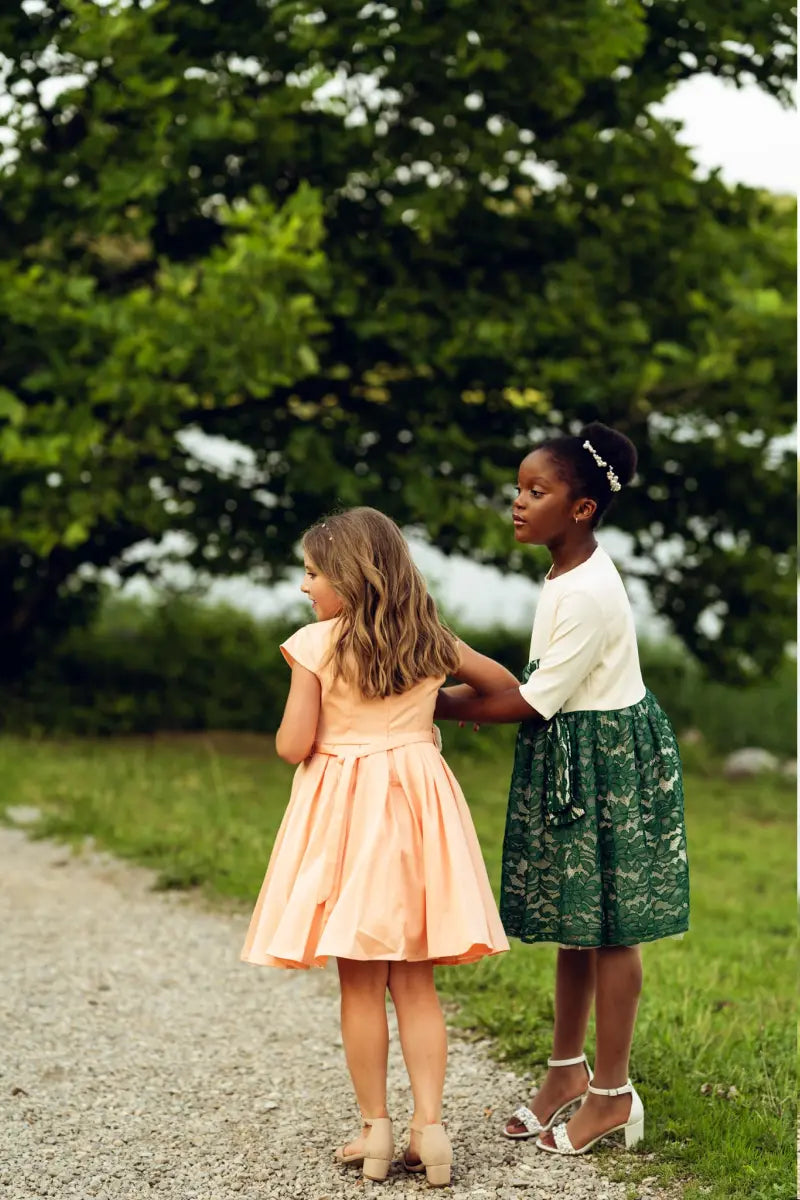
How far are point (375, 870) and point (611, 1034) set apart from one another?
0.70 m

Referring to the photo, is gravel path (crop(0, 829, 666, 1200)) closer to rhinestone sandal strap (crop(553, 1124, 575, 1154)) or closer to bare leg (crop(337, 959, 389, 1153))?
rhinestone sandal strap (crop(553, 1124, 575, 1154))

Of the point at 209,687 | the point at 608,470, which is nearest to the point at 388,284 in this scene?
the point at 209,687

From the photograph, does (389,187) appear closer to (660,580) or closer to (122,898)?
(660,580)

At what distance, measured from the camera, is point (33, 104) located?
25.9 ft

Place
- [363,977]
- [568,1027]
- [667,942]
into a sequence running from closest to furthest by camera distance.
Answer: [363,977], [568,1027], [667,942]

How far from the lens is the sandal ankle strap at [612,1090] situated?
10.9ft

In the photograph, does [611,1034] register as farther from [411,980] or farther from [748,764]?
[748,764]

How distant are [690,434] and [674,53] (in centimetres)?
254

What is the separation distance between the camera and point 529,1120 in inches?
136

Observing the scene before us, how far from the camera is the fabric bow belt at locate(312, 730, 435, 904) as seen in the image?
310 cm

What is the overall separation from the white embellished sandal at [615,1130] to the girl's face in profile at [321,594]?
1.28m

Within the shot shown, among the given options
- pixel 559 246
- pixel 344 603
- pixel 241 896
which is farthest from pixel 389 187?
pixel 344 603

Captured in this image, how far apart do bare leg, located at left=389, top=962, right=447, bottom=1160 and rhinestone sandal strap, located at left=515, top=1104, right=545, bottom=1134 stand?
354 mm

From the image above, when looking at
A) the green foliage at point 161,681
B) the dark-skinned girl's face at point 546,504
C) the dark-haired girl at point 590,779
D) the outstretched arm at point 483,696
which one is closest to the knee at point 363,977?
the dark-haired girl at point 590,779
